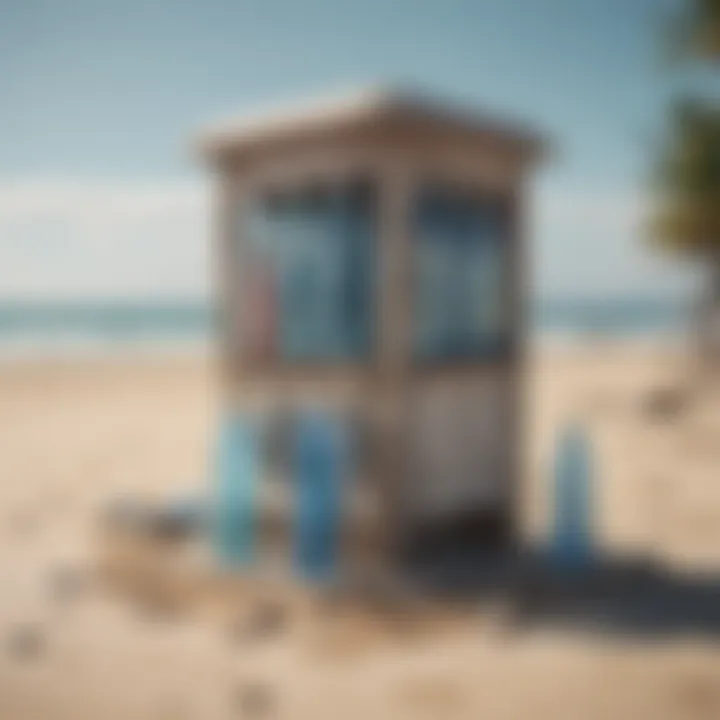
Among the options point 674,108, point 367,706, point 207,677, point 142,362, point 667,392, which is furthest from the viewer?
point 142,362

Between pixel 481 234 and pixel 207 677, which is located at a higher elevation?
pixel 481 234

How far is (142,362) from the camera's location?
57.1 ft

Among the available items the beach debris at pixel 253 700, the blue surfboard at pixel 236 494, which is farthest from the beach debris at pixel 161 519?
the beach debris at pixel 253 700

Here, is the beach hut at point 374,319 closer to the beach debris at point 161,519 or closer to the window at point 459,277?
the window at point 459,277

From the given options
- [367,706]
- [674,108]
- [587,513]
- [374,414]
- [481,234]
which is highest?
[674,108]

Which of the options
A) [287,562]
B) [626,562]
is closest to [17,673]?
[287,562]

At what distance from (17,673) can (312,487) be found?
1383 millimetres

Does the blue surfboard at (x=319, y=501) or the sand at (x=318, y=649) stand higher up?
the blue surfboard at (x=319, y=501)

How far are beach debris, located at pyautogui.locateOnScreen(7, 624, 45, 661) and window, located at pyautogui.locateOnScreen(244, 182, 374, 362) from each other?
1.59 m

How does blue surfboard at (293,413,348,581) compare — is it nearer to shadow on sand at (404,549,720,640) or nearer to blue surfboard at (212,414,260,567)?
blue surfboard at (212,414,260,567)

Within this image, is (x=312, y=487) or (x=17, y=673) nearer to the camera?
(x=17, y=673)

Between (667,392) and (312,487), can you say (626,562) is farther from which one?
(667,392)

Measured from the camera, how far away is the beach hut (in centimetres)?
384

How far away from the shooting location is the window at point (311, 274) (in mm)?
3973
